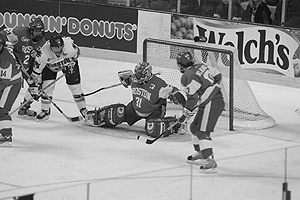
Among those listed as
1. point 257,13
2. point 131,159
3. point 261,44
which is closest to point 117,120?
point 131,159

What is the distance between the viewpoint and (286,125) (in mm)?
10000

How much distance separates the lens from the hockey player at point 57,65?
941 cm

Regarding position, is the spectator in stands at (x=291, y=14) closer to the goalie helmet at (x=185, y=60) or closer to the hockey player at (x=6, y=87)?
the goalie helmet at (x=185, y=60)

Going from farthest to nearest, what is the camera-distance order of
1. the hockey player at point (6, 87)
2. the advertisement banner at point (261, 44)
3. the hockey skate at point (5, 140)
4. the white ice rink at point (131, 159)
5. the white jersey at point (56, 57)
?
the advertisement banner at point (261, 44) → the white jersey at point (56, 57) → the hockey skate at point (5, 140) → the hockey player at point (6, 87) → the white ice rink at point (131, 159)

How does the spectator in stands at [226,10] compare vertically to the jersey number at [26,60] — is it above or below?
above

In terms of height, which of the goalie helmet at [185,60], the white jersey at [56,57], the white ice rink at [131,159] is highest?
the goalie helmet at [185,60]

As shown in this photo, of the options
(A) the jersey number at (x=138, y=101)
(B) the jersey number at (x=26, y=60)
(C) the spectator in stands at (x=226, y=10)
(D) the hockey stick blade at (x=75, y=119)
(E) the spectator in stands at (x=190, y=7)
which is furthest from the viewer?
(E) the spectator in stands at (x=190, y=7)

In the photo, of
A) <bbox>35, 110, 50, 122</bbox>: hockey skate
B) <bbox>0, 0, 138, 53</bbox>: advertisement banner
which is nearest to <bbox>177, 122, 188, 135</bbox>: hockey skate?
<bbox>35, 110, 50, 122</bbox>: hockey skate

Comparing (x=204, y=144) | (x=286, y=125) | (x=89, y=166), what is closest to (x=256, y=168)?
(x=204, y=144)

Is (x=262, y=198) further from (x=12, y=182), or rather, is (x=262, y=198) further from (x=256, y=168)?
(x=12, y=182)

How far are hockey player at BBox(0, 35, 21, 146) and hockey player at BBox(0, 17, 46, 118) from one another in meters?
1.02

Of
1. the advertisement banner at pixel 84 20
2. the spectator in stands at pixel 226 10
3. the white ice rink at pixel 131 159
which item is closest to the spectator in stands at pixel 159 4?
the advertisement banner at pixel 84 20

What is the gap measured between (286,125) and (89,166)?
9.25 ft

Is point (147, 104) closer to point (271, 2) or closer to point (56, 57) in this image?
point (56, 57)
